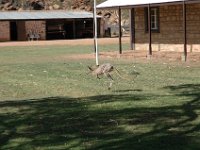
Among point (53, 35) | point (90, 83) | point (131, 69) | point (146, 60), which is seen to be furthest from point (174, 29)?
point (53, 35)

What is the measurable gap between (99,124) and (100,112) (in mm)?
1342

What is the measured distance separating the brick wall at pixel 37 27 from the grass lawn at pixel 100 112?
43058mm

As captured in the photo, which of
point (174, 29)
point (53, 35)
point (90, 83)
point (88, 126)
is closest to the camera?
point (88, 126)

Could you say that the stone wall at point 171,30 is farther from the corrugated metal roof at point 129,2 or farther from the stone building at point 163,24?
the corrugated metal roof at point 129,2

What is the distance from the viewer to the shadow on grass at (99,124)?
8.19m

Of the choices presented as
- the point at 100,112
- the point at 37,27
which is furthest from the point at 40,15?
the point at 100,112

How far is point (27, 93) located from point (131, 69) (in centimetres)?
726

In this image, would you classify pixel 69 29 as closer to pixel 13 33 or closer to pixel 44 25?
pixel 44 25

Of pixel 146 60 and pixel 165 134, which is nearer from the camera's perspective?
pixel 165 134

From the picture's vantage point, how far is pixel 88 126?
9594 millimetres

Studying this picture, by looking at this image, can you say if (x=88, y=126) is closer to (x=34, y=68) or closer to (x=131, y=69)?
(x=131, y=69)

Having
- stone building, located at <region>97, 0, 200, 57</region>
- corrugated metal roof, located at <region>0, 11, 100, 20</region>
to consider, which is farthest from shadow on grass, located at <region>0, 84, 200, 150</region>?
corrugated metal roof, located at <region>0, 11, 100, 20</region>

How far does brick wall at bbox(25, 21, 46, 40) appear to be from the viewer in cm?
6197

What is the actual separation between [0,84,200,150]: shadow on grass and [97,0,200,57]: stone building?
15.5 metres
